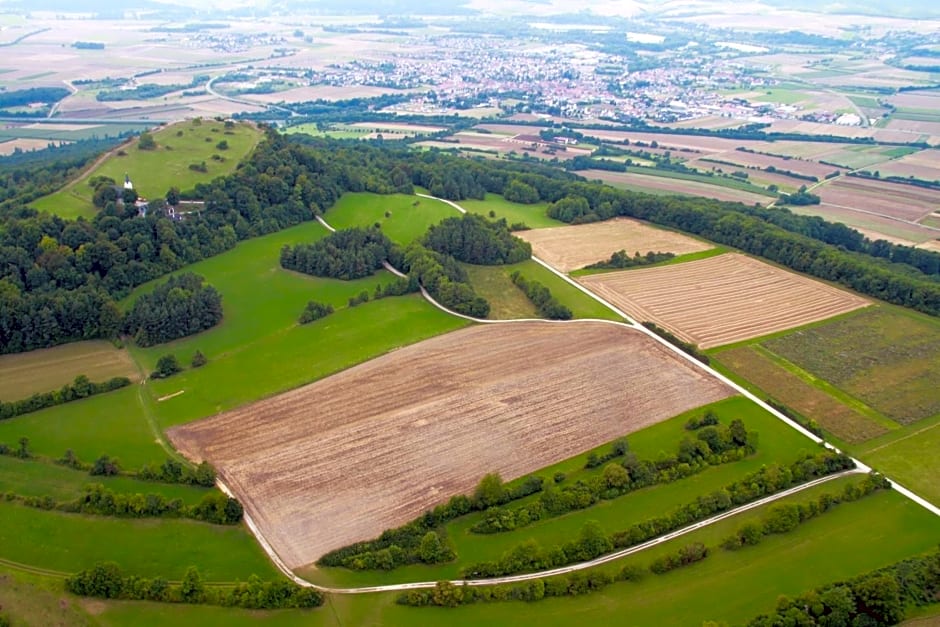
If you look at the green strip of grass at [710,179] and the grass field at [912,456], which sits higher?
the green strip of grass at [710,179]

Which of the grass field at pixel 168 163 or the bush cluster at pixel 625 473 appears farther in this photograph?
the grass field at pixel 168 163

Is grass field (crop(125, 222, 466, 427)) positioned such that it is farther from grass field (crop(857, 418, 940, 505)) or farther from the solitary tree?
grass field (crop(857, 418, 940, 505))

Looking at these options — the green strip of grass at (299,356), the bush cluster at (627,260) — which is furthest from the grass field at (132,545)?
the bush cluster at (627,260)

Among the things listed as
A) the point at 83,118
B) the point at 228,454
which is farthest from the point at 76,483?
the point at 83,118

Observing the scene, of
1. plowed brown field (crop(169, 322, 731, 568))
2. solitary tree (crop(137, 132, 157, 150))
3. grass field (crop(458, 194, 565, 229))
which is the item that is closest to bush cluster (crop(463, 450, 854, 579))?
plowed brown field (crop(169, 322, 731, 568))

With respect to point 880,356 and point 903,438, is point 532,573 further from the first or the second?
point 880,356

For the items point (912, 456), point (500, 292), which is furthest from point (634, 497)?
point (500, 292)

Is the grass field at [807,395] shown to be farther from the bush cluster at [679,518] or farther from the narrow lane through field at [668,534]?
the bush cluster at [679,518]
